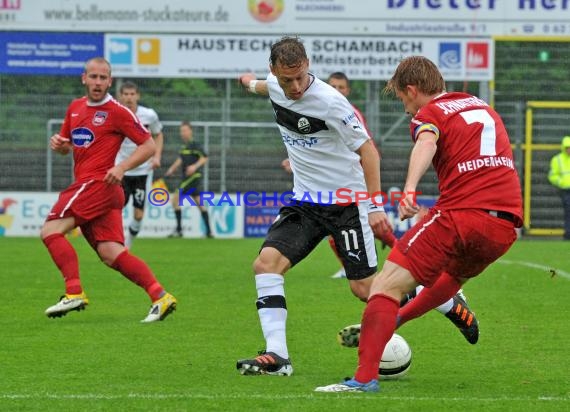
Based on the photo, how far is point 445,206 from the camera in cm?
655

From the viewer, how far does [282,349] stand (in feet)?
24.2

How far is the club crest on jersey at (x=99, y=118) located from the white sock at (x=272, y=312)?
10.5ft

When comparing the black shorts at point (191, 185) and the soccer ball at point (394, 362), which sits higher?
the soccer ball at point (394, 362)

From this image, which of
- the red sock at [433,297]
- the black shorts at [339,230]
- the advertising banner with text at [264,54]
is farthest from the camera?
the advertising banner with text at [264,54]

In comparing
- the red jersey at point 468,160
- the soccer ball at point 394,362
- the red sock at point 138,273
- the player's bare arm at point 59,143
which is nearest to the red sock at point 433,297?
→ the soccer ball at point 394,362

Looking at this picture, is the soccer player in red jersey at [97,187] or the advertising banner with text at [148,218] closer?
the soccer player in red jersey at [97,187]

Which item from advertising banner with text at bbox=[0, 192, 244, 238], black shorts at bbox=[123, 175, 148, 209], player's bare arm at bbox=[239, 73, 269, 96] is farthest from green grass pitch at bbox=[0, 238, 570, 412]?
advertising banner with text at bbox=[0, 192, 244, 238]

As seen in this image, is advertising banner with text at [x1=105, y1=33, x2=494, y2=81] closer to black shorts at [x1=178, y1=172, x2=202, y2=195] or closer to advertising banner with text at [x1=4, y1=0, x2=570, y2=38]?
advertising banner with text at [x1=4, y1=0, x2=570, y2=38]

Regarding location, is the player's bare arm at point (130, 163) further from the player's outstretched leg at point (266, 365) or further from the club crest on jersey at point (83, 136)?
the player's outstretched leg at point (266, 365)

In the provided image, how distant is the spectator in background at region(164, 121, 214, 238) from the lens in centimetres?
2402

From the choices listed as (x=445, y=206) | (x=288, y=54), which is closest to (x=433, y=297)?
(x=445, y=206)

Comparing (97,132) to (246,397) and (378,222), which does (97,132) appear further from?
(246,397)

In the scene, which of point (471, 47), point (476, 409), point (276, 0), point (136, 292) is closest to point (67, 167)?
point (276, 0)

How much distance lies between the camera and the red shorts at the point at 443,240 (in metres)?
6.44
